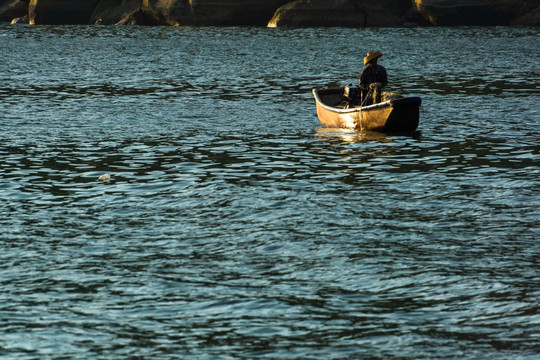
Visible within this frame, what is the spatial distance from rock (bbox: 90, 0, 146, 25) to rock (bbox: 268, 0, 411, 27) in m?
14.2

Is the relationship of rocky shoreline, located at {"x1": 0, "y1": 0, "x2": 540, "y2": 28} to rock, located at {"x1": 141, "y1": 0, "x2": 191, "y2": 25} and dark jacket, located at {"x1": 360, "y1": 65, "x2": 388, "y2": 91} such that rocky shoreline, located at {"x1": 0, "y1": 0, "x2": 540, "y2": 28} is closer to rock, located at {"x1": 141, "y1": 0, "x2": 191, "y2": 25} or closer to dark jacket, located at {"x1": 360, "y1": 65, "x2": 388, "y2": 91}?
rock, located at {"x1": 141, "y1": 0, "x2": 191, "y2": 25}

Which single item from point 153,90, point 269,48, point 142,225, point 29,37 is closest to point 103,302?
point 142,225

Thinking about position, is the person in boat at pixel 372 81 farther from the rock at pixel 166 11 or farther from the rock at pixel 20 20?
the rock at pixel 20 20

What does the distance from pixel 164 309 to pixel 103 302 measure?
80 centimetres

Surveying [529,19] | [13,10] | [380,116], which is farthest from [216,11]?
[380,116]

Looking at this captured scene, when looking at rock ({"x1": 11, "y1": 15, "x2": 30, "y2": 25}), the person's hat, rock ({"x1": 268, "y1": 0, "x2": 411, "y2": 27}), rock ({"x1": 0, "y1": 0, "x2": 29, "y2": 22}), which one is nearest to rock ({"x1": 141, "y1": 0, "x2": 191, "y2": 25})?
rock ({"x1": 268, "y1": 0, "x2": 411, "y2": 27})

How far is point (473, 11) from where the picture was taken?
70.4m

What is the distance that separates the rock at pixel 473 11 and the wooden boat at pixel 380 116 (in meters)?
49.3

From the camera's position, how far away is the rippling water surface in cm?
908

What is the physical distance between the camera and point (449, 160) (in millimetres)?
18469

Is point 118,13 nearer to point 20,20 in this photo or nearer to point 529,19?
point 20,20

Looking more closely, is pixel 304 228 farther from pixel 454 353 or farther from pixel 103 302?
pixel 454 353

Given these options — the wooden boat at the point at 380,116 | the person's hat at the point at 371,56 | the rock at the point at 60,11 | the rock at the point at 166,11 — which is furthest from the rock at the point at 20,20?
the person's hat at the point at 371,56

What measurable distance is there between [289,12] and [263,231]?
63.0 meters
